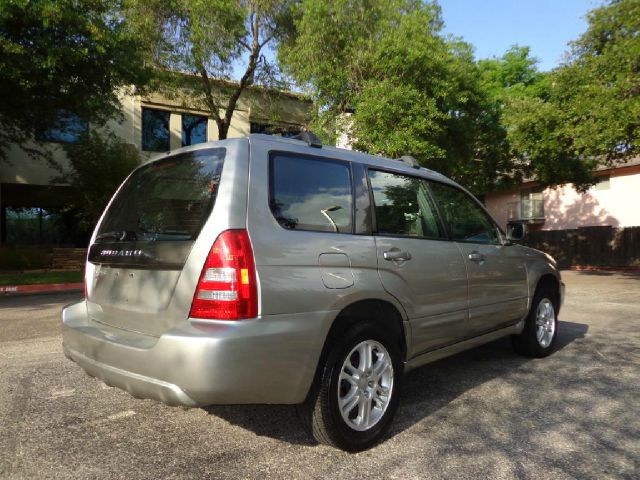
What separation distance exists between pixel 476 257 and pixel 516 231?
1.00 meters

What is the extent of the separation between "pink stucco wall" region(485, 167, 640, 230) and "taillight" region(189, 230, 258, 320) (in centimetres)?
2269

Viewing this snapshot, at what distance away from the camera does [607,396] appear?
3799 millimetres

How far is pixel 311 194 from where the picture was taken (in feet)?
9.39

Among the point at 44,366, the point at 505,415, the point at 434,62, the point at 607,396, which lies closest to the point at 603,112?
the point at 434,62

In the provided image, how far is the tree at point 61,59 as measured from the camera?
9.35 m

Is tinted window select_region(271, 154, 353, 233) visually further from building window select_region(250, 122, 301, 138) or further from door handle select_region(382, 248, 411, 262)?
building window select_region(250, 122, 301, 138)

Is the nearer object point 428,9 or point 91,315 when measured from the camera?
point 91,315

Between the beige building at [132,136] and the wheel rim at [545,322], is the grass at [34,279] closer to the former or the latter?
the beige building at [132,136]

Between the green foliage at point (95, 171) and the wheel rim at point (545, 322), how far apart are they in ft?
49.5

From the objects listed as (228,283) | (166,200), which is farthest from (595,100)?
(228,283)

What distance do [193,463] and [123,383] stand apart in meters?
0.60

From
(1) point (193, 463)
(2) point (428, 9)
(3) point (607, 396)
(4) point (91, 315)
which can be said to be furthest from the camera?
(2) point (428, 9)

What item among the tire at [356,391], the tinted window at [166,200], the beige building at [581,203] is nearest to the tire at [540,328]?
the tire at [356,391]

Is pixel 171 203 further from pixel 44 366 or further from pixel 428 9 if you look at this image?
pixel 428 9
